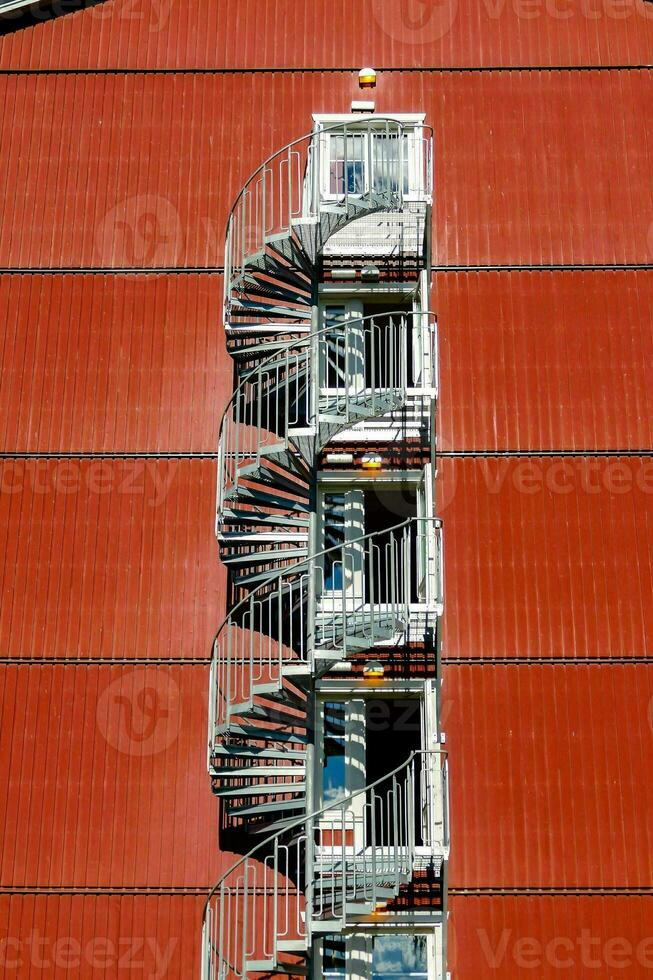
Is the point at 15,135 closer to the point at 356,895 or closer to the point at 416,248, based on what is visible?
the point at 416,248

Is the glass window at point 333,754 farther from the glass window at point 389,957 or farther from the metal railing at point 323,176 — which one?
the metal railing at point 323,176

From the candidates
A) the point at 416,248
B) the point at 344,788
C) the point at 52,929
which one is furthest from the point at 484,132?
the point at 52,929

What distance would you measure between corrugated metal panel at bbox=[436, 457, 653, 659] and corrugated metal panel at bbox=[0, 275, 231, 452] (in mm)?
3504

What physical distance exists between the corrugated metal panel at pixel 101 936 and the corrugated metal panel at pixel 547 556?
183 inches

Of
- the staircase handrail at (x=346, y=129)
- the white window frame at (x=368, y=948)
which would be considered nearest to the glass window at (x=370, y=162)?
the staircase handrail at (x=346, y=129)

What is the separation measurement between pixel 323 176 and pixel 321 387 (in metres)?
2.97

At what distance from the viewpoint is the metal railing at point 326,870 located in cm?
1333

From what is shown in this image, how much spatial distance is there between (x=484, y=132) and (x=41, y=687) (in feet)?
31.4

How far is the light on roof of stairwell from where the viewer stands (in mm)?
15562

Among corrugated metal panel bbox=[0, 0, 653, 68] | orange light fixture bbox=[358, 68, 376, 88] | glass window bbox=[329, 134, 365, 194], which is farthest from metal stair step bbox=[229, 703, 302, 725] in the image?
corrugated metal panel bbox=[0, 0, 653, 68]

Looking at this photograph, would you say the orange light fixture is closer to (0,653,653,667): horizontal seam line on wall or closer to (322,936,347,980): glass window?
(0,653,653,667): horizontal seam line on wall

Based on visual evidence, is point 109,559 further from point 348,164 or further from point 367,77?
point 367,77

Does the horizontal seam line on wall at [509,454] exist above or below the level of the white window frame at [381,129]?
below

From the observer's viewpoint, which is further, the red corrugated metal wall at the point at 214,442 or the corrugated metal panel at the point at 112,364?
the corrugated metal panel at the point at 112,364
